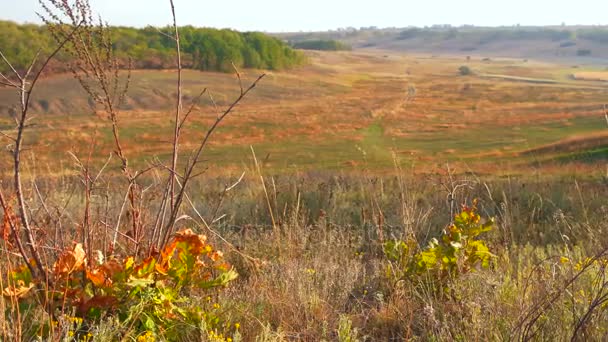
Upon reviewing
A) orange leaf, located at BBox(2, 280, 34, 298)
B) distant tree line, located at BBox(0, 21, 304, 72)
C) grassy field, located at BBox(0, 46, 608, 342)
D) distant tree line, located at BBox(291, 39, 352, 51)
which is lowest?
distant tree line, located at BBox(291, 39, 352, 51)

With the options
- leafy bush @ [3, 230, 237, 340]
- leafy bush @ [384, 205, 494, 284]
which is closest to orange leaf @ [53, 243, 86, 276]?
leafy bush @ [3, 230, 237, 340]

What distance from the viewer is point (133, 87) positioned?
5578cm

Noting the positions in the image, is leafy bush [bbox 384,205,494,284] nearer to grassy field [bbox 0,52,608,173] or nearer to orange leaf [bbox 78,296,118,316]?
orange leaf [bbox 78,296,118,316]

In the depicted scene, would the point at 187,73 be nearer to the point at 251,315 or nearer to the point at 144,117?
the point at 144,117

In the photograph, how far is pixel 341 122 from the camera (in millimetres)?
44094

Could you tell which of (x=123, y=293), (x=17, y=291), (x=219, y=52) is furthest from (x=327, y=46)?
(x=17, y=291)

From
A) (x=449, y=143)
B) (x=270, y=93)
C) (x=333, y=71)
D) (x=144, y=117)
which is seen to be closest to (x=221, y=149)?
(x=449, y=143)

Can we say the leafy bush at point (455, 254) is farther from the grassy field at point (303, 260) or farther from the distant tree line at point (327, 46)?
the distant tree line at point (327, 46)

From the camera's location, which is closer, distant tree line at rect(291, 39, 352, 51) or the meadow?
the meadow

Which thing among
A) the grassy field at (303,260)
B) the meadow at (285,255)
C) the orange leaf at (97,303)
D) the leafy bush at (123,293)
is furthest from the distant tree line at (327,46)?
the orange leaf at (97,303)

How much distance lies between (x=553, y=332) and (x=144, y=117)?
43730 mm

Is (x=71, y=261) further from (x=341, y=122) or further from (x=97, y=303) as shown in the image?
(x=341, y=122)

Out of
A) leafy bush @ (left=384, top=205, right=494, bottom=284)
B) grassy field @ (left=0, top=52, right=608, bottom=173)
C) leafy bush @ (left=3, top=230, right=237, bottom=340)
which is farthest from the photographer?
grassy field @ (left=0, top=52, right=608, bottom=173)

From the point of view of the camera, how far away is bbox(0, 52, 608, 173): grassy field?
1075 inches
